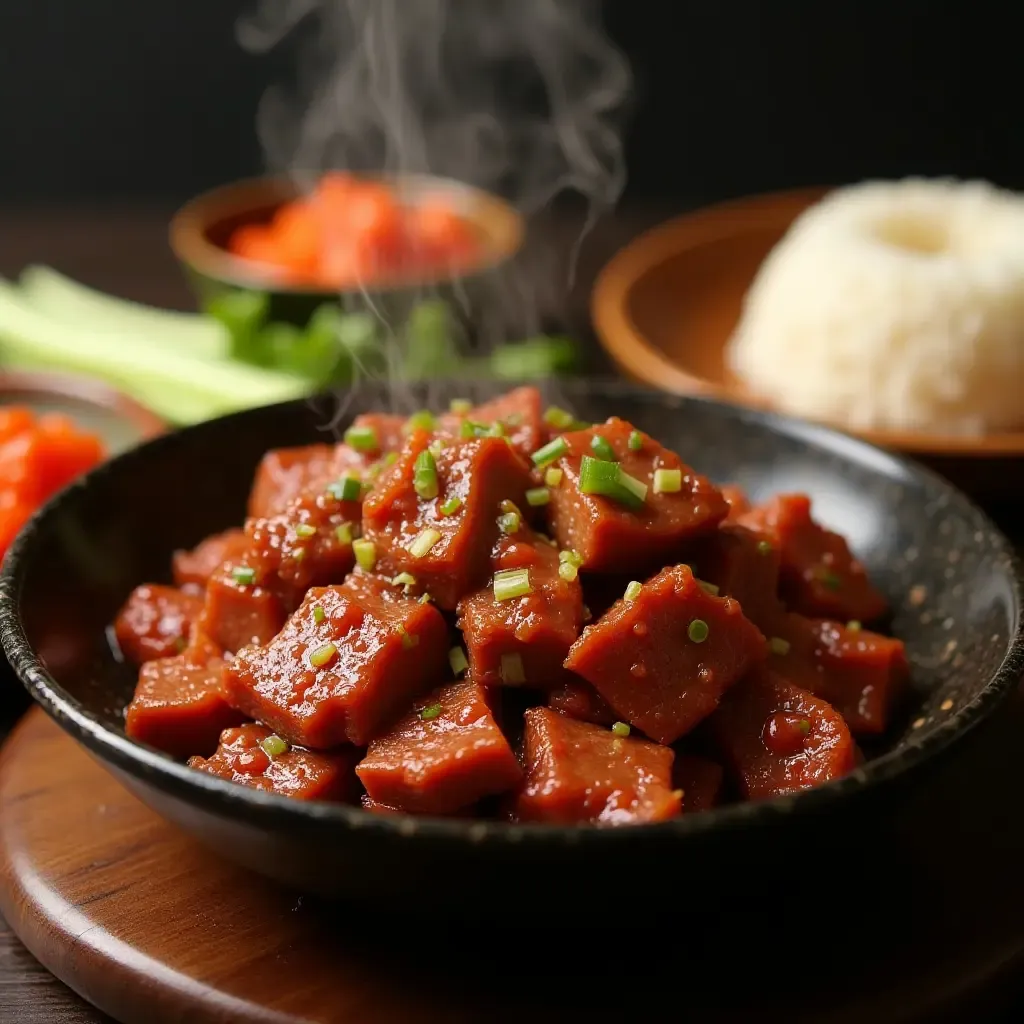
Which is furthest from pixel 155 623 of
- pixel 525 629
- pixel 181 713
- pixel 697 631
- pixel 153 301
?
pixel 153 301

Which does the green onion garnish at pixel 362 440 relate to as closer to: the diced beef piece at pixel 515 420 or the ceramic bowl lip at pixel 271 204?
the diced beef piece at pixel 515 420

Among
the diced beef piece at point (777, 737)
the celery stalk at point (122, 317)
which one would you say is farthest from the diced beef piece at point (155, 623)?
the celery stalk at point (122, 317)

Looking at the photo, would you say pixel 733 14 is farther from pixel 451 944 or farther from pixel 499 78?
pixel 451 944

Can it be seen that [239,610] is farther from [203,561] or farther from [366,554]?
[203,561]

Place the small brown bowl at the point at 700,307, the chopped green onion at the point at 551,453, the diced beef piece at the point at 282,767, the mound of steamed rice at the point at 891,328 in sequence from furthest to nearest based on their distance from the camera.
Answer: the mound of steamed rice at the point at 891,328, the small brown bowl at the point at 700,307, the chopped green onion at the point at 551,453, the diced beef piece at the point at 282,767

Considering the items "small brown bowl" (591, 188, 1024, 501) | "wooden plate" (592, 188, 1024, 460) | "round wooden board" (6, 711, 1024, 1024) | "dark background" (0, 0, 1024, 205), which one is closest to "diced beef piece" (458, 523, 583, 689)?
"round wooden board" (6, 711, 1024, 1024)

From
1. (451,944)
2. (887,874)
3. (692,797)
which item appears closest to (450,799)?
(451,944)
